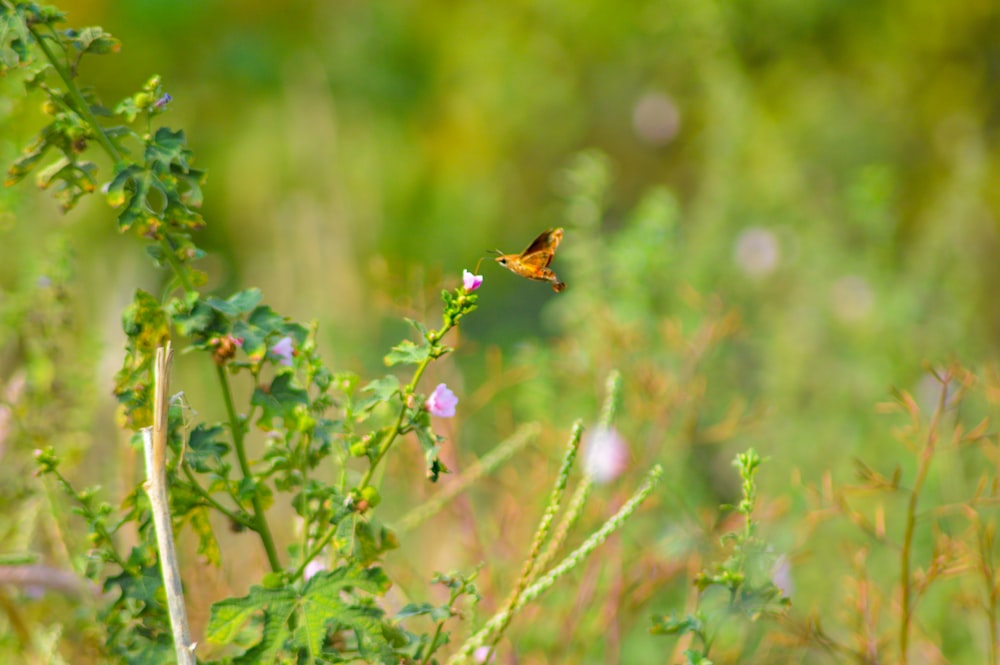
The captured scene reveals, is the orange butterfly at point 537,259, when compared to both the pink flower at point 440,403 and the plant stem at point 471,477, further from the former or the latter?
the plant stem at point 471,477

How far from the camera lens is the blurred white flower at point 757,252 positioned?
2672 millimetres

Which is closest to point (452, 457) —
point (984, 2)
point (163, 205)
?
point (163, 205)

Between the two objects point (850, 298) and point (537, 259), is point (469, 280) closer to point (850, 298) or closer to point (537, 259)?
point (537, 259)

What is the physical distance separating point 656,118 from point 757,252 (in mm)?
1306

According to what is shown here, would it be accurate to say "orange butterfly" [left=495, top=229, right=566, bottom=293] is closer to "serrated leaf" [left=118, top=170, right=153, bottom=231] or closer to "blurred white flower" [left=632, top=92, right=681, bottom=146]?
"serrated leaf" [left=118, top=170, right=153, bottom=231]

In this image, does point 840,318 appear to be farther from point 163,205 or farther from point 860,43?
point 163,205

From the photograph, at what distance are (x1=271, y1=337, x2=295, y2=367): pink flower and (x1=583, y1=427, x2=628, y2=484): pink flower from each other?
0.22 metres

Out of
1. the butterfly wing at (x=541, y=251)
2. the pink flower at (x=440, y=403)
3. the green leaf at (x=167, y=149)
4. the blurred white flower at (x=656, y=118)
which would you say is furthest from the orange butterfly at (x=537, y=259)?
the blurred white flower at (x=656, y=118)

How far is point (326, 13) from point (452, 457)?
3886mm

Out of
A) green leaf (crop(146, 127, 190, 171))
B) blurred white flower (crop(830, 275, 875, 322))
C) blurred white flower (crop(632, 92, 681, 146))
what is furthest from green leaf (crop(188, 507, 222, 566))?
blurred white flower (crop(632, 92, 681, 146))

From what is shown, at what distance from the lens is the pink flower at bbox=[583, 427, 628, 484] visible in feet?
2.46

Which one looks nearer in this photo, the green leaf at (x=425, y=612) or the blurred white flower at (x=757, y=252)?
the green leaf at (x=425, y=612)

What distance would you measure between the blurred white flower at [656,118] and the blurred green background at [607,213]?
1 centimetres

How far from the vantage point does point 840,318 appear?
256 cm
